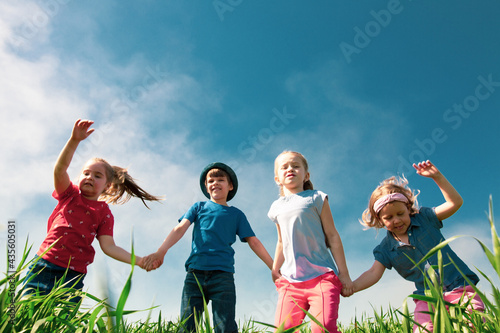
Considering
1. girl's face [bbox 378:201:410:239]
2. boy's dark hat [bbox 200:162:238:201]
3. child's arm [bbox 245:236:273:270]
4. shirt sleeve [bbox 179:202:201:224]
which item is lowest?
child's arm [bbox 245:236:273:270]

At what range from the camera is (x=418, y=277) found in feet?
11.7

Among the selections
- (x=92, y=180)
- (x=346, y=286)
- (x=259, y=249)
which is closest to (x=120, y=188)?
(x=92, y=180)

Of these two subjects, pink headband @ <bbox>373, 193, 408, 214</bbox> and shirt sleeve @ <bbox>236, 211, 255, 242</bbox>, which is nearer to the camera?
pink headband @ <bbox>373, 193, 408, 214</bbox>

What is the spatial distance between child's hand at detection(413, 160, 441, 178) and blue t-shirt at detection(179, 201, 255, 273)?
6.23 feet

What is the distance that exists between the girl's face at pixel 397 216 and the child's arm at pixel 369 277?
39cm

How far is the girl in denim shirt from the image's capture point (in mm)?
3502

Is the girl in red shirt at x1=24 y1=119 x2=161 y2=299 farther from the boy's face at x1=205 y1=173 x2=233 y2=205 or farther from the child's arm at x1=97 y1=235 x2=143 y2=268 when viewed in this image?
the boy's face at x1=205 y1=173 x2=233 y2=205

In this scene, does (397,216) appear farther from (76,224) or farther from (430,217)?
(76,224)

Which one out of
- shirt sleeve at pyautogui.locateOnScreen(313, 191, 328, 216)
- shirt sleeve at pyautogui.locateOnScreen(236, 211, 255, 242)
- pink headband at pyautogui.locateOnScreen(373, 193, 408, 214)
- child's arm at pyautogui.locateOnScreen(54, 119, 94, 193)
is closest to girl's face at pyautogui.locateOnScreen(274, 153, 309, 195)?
shirt sleeve at pyautogui.locateOnScreen(313, 191, 328, 216)

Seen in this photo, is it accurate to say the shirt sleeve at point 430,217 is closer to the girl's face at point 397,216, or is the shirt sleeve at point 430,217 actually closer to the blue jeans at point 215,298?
the girl's face at point 397,216

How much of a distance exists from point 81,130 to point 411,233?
3.32 meters

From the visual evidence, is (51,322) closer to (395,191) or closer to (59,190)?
(59,190)

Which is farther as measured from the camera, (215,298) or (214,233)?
(214,233)

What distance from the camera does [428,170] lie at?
3.59 meters
